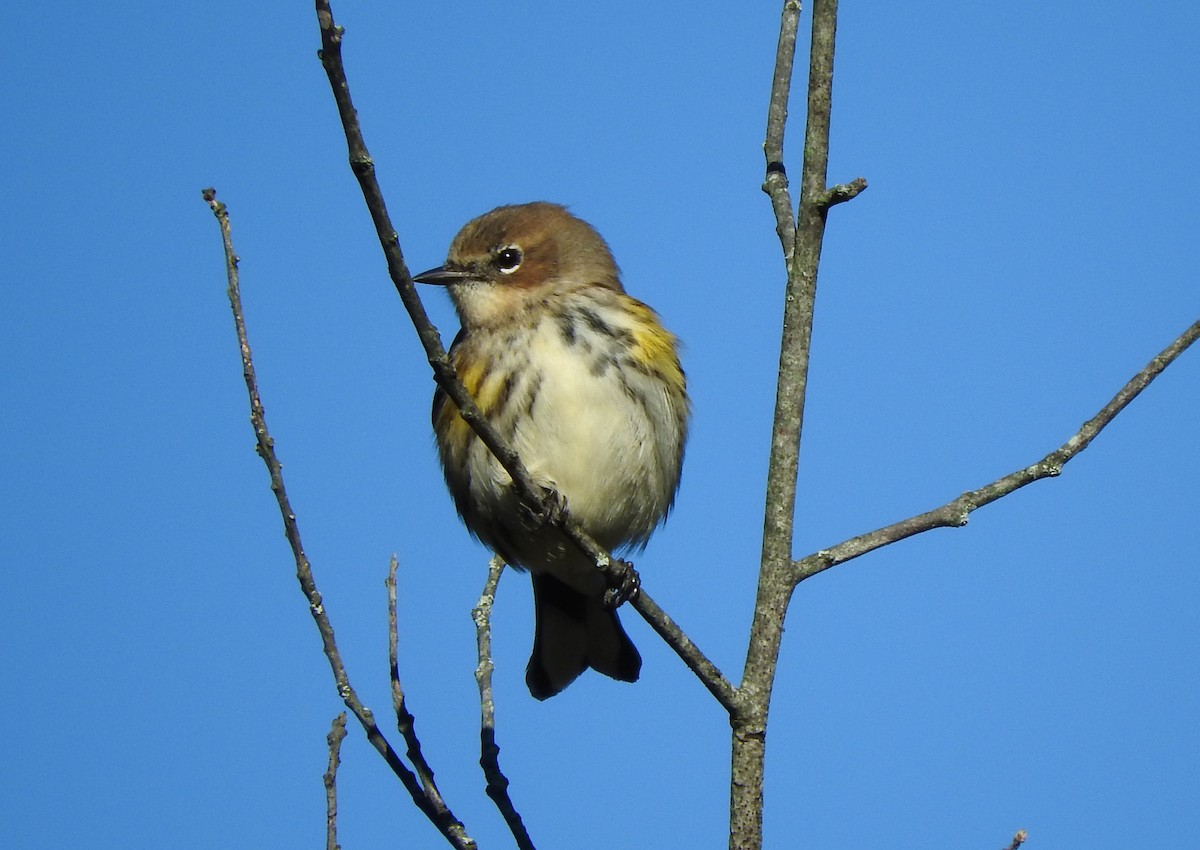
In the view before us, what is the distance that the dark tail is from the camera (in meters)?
7.59

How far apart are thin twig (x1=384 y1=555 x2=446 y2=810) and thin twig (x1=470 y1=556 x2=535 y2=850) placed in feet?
0.85

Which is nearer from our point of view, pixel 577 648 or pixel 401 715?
pixel 401 715

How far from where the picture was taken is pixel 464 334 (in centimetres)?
720

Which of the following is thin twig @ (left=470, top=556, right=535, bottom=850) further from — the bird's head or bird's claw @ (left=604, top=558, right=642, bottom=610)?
the bird's head

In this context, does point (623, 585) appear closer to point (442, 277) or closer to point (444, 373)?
point (444, 373)

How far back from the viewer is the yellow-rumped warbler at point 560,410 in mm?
6391

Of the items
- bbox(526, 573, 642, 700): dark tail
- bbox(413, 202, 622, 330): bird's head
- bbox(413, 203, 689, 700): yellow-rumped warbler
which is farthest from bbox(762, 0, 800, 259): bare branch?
bbox(526, 573, 642, 700): dark tail

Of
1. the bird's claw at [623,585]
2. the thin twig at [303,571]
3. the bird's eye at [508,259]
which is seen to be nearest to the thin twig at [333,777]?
the thin twig at [303,571]

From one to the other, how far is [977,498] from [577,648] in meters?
3.65

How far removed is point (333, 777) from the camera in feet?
14.8

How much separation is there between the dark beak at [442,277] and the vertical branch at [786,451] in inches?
118

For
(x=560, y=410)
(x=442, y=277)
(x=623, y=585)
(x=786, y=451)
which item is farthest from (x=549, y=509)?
(x=442, y=277)

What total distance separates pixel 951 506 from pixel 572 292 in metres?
3.15

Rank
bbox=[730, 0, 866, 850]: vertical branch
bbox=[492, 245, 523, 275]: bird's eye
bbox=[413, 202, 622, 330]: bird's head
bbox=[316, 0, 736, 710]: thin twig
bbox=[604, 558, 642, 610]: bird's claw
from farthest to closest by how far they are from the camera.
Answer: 1. bbox=[492, 245, 523, 275]: bird's eye
2. bbox=[413, 202, 622, 330]: bird's head
3. bbox=[604, 558, 642, 610]: bird's claw
4. bbox=[730, 0, 866, 850]: vertical branch
5. bbox=[316, 0, 736, 710]: thin twig
